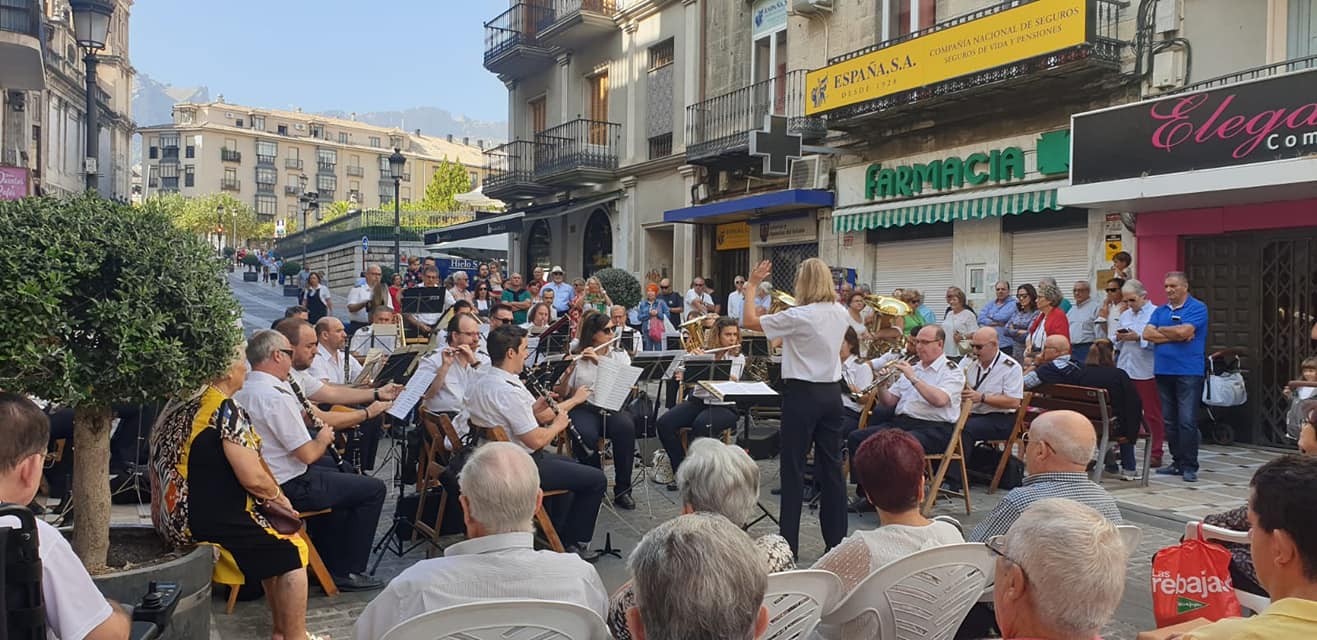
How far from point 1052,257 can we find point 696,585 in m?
12.5

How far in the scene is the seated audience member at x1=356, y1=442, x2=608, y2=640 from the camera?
9.14 feet

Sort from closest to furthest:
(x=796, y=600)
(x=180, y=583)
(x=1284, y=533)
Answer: (x=1284, y=533)
(x=796, y=600)
(x=180, y=583)

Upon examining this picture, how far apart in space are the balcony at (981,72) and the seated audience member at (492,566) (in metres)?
10.8

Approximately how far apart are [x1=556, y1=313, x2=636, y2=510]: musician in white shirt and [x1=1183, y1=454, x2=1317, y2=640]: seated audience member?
5153mm

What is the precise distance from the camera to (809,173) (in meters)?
17.5

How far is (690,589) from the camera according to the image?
7.34ft

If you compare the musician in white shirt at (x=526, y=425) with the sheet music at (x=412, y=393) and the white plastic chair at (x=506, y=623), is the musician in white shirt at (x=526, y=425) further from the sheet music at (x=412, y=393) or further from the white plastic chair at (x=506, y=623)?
the white plastic chair at (x=506, y=623)

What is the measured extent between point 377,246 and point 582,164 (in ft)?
53.2

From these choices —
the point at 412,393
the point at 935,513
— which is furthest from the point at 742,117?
the point at 412,393

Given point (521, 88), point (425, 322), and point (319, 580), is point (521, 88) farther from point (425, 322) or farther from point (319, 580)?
point (319, 580)

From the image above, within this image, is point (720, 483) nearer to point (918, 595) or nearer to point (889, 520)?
point (889, 520)

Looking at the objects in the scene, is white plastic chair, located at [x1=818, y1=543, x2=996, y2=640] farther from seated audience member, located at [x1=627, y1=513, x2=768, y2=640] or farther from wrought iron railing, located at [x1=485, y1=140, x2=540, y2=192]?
wrought iron railing, located at [x1=485, y1=140, x2=540, y2=192]

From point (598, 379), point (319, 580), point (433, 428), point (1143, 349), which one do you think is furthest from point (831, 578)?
point (1143, 349)

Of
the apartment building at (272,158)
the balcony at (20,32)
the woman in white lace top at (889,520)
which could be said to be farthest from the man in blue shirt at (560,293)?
the apartment building at (272,158)
